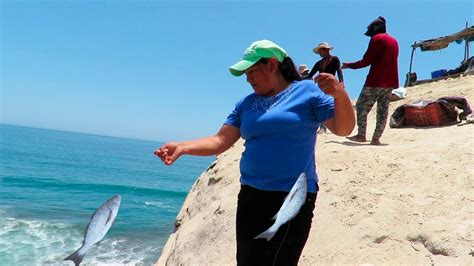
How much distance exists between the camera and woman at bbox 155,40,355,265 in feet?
7.32

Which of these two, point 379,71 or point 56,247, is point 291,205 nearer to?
point 379,71

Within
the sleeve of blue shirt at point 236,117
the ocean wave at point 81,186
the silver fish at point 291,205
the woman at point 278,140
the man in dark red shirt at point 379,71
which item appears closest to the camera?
the silver fish at point 291,205

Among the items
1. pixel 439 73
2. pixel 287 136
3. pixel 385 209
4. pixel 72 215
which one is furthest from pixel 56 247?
pixel 439 73

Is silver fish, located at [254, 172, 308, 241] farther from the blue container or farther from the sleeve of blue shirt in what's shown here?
the blue container

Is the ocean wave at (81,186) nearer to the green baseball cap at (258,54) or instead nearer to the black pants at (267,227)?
the black pants at (267,227)

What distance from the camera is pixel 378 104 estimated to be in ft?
22.9

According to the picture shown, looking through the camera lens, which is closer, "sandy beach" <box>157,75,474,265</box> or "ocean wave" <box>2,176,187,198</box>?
"sandy beach" <box>157,75,474,265</box>

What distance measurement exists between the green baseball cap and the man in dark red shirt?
5.02 meters

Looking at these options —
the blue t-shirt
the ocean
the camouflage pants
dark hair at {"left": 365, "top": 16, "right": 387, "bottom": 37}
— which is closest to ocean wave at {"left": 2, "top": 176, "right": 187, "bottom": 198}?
the ocean

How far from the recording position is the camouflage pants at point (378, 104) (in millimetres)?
6863

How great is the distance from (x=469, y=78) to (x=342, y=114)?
13.7 meters

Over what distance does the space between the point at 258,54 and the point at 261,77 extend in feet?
0.55

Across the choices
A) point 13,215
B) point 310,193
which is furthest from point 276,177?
point 13,215

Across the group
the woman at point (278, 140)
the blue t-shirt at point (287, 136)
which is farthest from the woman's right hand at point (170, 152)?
the blue t-shirt at point (287, 136)
